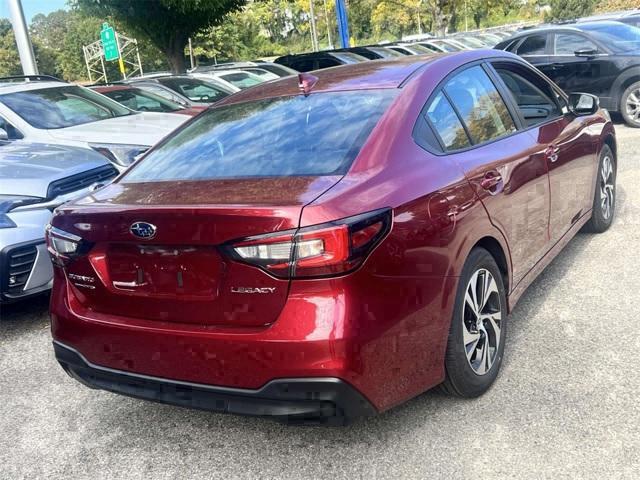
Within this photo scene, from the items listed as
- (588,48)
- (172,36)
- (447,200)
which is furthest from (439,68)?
(172,36)

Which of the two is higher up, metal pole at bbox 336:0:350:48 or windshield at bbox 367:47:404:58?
metal pole at bbox 336:0:350:48

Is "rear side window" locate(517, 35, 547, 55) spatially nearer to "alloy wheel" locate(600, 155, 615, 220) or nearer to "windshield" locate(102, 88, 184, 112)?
"windshield" locate(102, 88, 184, 112)

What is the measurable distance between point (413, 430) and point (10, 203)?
3116 millimetres

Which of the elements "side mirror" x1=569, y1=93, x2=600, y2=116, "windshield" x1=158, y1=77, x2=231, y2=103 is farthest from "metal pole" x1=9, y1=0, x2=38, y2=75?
"side mirror" x1=569, y1=93, x2=600, y2=116

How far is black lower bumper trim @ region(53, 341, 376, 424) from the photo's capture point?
2.39 m

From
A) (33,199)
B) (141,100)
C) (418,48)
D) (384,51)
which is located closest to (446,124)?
(33,199)

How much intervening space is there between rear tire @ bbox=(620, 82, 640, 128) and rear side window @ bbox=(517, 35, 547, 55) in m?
1.75

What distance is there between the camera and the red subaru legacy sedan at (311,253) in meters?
2.37

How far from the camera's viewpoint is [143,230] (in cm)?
255

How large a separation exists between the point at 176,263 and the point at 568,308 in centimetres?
249

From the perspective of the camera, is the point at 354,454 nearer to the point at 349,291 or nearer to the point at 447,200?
the point at 349,291

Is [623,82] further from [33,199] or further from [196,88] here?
[33,199]

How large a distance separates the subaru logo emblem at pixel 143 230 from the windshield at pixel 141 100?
23.9 ft

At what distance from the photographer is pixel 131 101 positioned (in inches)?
380
